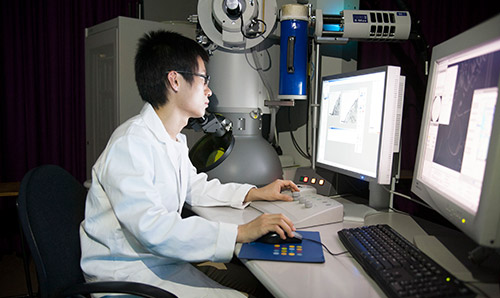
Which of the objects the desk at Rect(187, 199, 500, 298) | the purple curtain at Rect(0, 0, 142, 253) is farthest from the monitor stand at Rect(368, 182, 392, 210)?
the purple curtain at Rect(0, 0, 142, 253)

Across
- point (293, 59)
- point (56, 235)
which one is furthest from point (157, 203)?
point (293, 59)

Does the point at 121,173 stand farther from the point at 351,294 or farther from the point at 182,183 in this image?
the point at 351,294

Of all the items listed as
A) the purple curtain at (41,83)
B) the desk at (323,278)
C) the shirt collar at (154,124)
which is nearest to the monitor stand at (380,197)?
the desk at (323,278)

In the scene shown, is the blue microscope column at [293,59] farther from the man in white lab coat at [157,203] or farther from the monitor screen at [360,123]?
the man in white lab coat at [157,203]

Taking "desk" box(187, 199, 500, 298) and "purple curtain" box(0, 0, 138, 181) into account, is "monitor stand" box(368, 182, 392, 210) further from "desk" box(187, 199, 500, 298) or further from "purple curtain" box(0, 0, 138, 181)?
"purple curtain" box(0, 0, 138, 181)

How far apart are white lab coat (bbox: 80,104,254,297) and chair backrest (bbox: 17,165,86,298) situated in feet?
0.12

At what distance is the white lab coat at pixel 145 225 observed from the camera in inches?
36.1

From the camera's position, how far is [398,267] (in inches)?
29.2

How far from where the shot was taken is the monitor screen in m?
1.10

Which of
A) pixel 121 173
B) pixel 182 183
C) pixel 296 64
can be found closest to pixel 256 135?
pixel 296 64

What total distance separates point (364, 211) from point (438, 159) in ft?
1.37

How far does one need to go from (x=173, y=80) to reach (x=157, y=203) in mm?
437

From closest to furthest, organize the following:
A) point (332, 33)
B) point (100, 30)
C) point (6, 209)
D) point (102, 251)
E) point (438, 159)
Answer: point (438, 159)
point (102, 251)
point (332, 33)
point (100, 30)
point (6, 209)

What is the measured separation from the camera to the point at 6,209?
2.79 m
